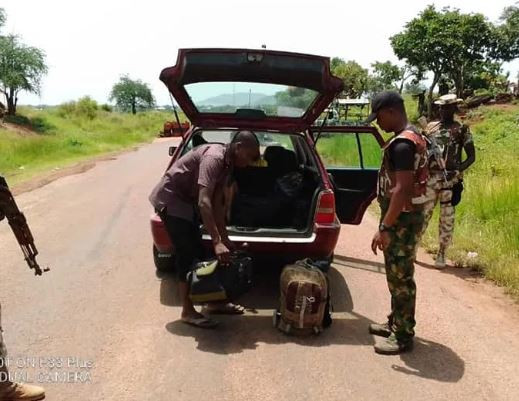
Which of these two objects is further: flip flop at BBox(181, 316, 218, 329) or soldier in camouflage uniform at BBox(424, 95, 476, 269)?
soldier in camouflage uniform at BBox(424, 95, 476, 269)

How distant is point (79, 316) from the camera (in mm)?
Result: 3955

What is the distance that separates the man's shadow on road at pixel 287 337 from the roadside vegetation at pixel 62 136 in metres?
9.89

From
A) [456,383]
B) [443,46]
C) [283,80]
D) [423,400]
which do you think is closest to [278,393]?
[423,400]

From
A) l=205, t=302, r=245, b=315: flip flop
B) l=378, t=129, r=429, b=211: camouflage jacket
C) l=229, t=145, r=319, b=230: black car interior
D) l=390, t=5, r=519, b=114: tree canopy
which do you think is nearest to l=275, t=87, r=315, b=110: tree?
l=229, t=145, r=319, b=230: black car interior

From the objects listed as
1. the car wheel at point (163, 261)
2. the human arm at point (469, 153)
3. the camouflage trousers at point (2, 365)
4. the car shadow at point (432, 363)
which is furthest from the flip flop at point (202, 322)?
the human arm at point (469, 153)

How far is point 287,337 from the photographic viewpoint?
3.76 metres

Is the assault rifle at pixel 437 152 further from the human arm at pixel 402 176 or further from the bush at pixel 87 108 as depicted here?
the bush at pixel 87 108

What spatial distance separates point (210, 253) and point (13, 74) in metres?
36.6

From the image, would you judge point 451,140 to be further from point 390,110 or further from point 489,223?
point 390,110

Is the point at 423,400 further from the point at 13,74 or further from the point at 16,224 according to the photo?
the point at 13,74

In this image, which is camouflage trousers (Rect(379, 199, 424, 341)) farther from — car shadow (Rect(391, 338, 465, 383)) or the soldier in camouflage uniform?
the soldier in camouflage uniform

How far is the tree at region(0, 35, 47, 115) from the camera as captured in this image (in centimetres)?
3556

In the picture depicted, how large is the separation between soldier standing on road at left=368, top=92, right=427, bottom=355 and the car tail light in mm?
682

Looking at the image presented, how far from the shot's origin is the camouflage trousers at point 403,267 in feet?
11.5
